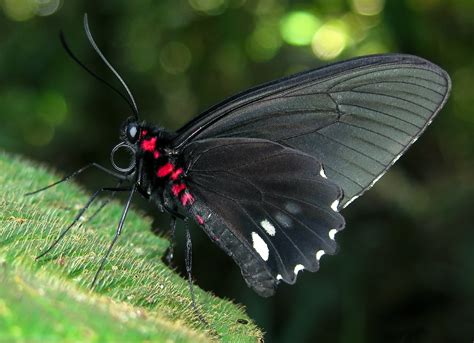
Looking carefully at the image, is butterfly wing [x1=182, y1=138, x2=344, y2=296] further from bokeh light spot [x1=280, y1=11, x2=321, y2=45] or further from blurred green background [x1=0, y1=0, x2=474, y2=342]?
bokeh light spot [x1=280, y1=11, x2=321, y2=45]

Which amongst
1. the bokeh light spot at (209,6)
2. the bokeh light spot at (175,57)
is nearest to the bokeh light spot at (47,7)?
the bokeh light spot at (175,57)

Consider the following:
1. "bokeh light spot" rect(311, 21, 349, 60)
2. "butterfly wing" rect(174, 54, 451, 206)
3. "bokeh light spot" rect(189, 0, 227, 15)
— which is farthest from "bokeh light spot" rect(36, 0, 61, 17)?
"butterfly wing" rect(174, 54, 451, 206)

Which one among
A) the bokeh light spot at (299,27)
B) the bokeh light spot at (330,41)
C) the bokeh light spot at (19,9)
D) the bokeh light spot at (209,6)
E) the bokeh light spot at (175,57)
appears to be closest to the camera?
the bokeh light spot at (299,27)

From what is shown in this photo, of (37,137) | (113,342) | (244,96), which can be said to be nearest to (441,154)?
(37,137)

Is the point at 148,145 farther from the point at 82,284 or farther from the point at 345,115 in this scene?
the point at 82,284

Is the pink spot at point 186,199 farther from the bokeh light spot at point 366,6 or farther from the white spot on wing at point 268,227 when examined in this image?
the bokeh light spot at point 366,6
